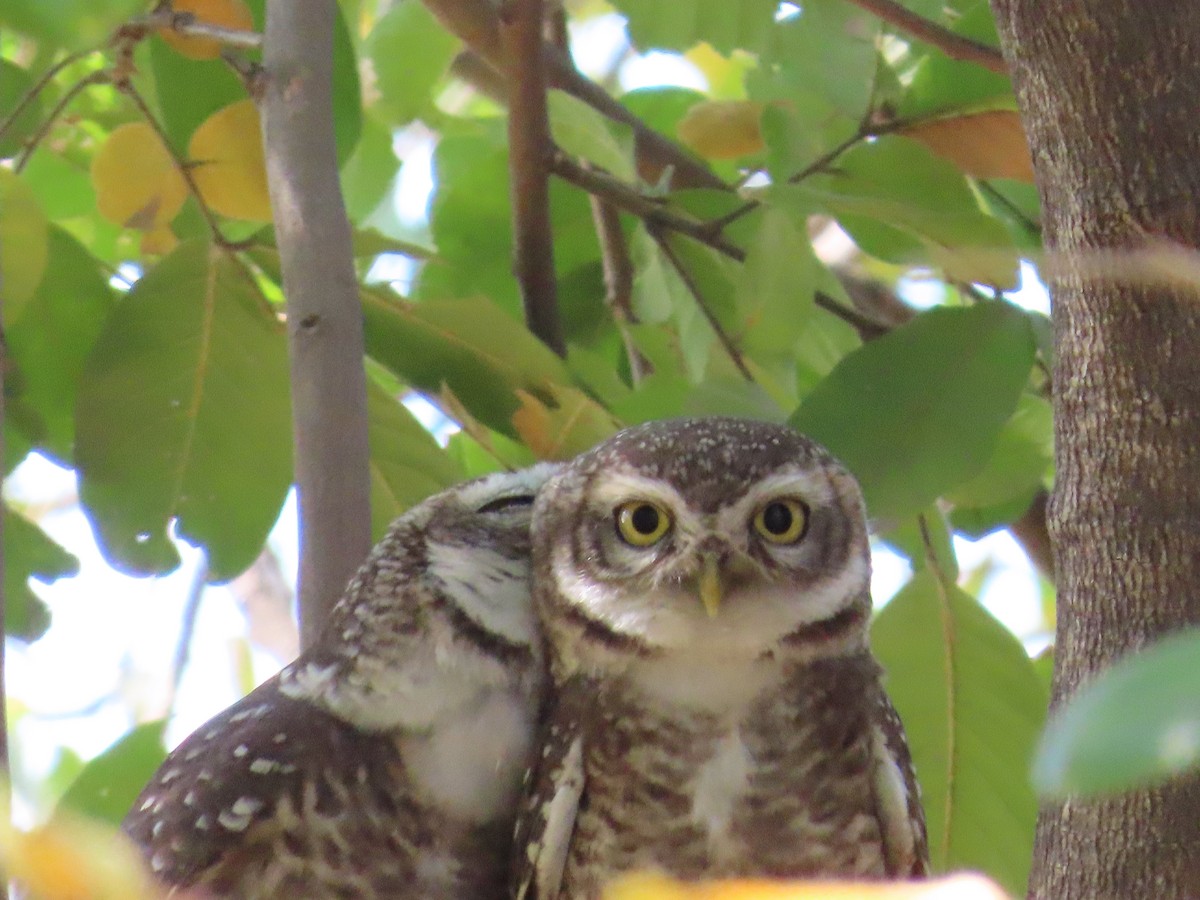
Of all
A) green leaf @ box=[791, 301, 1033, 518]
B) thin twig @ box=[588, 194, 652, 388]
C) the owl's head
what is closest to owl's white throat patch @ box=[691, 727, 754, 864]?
the owl's head

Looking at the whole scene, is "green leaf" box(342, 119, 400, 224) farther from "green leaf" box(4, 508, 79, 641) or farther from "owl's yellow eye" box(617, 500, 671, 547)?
"owl's yellow eye" box(617, 500, 671, 547)

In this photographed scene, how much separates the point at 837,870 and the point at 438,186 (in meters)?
1.45

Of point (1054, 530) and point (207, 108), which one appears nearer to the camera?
point (1054, 530)

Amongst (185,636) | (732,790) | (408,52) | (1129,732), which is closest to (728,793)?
(732,790)

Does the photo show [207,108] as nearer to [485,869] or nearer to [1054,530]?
[485,869]

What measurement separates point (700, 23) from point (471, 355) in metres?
0.61

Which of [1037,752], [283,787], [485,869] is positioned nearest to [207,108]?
[283,787]

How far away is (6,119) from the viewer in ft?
6.13

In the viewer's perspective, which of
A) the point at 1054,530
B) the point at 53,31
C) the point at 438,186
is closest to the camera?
the point at 53,31

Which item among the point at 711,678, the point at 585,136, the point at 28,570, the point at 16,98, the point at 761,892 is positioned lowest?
the point at 761,892

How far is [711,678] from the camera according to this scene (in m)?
1.64

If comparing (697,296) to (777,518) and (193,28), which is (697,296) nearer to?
(777,518)

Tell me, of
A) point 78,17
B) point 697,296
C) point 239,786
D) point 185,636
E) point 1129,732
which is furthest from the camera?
point 185,636

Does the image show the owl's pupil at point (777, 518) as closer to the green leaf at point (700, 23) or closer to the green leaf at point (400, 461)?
the green leaf at point (400, 461)
